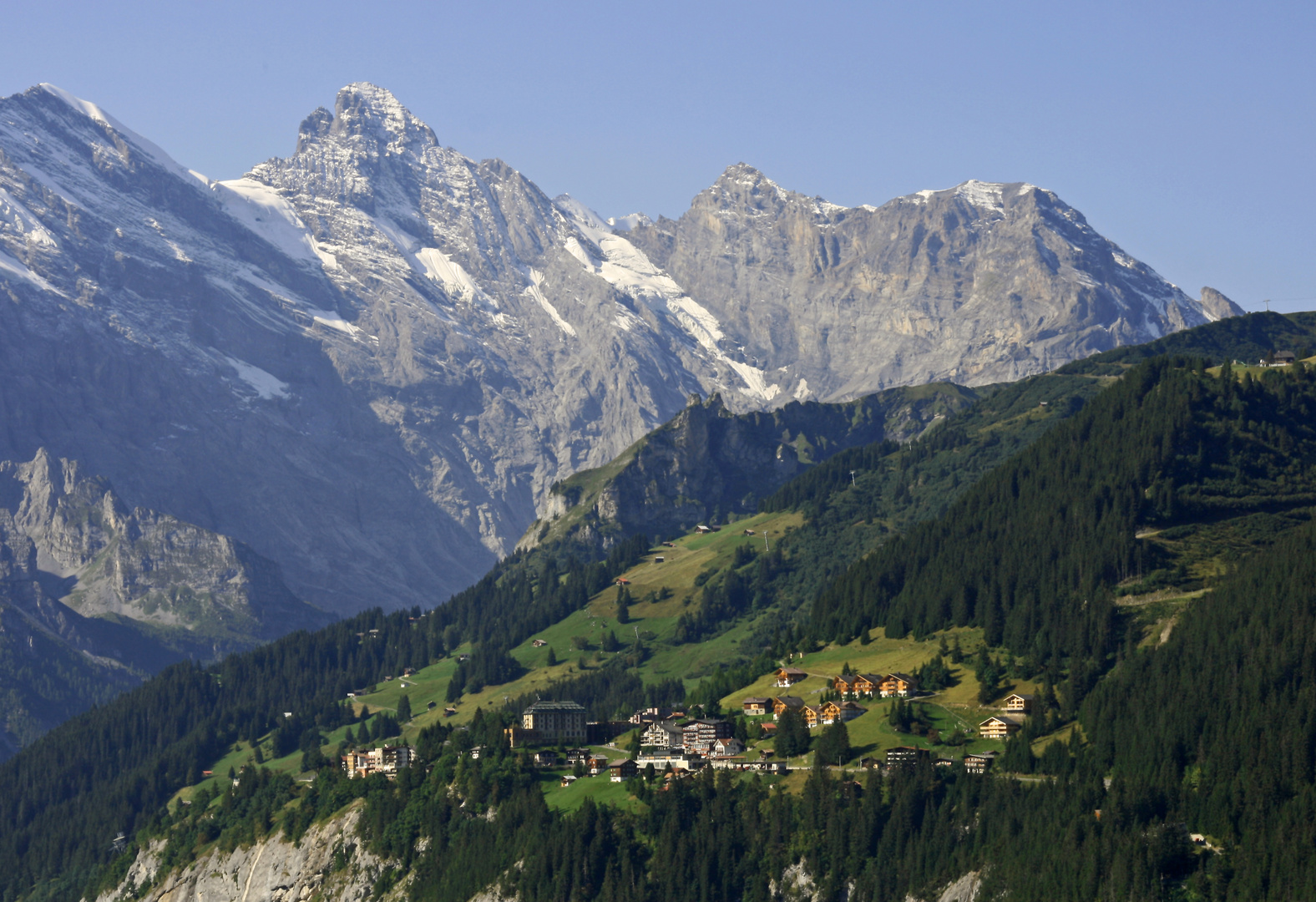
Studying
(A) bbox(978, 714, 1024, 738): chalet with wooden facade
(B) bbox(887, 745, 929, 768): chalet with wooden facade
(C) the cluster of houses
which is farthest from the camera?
(A) bbox(978, 714, 1024, 738): chalet with wooden facade

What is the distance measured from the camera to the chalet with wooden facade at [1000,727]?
194m

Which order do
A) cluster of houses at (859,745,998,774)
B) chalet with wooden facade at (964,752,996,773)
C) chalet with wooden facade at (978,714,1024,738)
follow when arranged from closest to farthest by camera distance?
chalet with wooden facade at (964,752,996,773), cluster of houses at (859,745,998,774), chalet with wooden facade at (978,714,1024,738)

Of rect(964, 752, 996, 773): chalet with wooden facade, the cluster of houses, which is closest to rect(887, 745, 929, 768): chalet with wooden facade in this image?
the cluster of houses

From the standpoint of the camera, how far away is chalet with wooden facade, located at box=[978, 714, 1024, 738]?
194m

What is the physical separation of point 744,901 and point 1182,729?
47.2 metres

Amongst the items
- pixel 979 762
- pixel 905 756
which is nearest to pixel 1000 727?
pixel 979 762

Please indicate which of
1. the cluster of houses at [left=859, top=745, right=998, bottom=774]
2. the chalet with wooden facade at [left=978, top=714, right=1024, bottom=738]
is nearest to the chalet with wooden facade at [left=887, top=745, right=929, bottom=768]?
the cluster of houses at [left=859, top=745, right=998, bottom=774]

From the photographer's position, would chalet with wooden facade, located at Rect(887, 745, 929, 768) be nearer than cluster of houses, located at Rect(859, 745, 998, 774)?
No

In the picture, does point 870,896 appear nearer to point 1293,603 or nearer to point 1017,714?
point 1017,714

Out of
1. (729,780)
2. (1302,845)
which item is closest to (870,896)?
(729,780)

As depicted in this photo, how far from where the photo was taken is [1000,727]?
195m

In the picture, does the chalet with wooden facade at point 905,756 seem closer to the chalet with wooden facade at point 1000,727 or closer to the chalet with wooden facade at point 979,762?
the chalet with wooden facade at point 979,762

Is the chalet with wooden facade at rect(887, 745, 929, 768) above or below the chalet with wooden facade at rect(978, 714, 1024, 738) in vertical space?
below

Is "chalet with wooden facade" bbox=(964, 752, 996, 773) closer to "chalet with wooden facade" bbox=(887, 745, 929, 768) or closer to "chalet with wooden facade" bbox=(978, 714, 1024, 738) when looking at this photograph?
"chalet with wooden facade" bbox=(887, 745, 929, 768)
